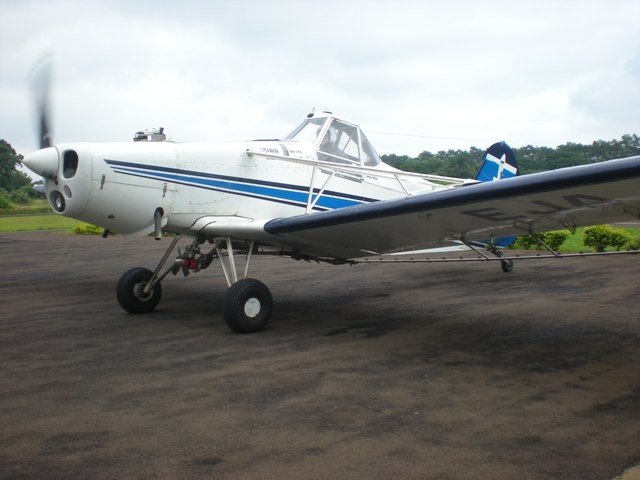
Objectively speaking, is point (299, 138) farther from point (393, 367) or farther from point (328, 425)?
point (328, 425)

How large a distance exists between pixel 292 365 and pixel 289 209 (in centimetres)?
289

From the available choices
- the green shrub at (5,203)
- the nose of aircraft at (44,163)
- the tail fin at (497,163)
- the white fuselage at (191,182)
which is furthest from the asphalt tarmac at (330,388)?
the green shrub at (5,203)

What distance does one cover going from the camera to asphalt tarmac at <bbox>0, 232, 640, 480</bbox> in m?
3.25

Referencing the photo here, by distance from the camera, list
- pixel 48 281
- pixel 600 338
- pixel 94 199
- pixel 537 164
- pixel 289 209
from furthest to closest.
Answer: pixel 537 164, pixel 48 281, pixel 289 209, pixel 94 199, pixel 600 338

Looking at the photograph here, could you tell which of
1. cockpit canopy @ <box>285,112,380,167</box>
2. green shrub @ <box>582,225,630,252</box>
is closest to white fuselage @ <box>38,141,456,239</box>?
cockpit canopy @ <box>285,112,380,167</box>

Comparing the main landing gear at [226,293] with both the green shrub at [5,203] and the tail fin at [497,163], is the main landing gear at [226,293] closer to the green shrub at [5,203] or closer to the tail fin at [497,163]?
the tail fin at [497,163]

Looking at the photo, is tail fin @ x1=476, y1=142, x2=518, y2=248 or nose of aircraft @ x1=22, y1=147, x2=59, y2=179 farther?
tail fin @ x1=476, y1=142, x2=518, y2=248

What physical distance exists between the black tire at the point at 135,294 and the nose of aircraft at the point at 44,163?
1.81 metres

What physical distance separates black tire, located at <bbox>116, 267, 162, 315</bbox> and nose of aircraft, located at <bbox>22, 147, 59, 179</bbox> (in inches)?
71.1

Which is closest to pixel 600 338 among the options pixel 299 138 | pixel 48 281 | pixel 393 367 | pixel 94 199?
pixel 393 367

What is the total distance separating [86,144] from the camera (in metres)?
6.75

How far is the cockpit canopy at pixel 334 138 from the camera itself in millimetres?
8273

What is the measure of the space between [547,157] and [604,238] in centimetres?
→ 252

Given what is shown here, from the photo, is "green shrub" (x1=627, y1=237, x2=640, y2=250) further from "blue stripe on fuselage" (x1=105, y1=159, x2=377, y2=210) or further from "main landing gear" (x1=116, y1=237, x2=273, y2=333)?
"main landing gear" (x1=116, y1=237, x2=273, y2=333)
